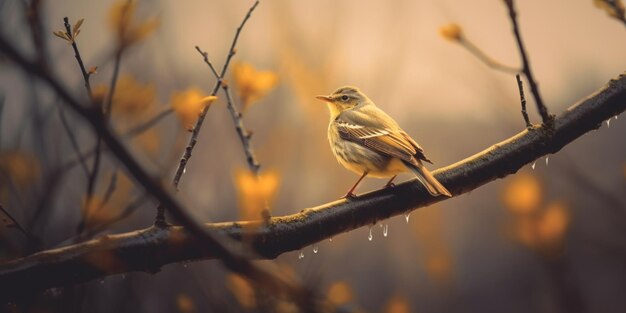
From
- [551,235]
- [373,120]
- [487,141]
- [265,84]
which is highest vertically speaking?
[265,84]

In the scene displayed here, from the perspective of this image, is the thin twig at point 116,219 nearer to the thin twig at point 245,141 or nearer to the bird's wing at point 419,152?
the thin twig at point 245,141

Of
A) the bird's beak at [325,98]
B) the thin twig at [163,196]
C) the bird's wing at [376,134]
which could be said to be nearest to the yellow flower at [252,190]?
the thin twig at [163,196]

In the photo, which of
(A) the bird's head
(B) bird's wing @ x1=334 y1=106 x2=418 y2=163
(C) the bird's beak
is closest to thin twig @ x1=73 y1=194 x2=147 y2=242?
(B) bird's wing @ x1=334 y1=106 x2=418 y2=163

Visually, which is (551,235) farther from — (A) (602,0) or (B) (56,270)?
(B) (56,270)

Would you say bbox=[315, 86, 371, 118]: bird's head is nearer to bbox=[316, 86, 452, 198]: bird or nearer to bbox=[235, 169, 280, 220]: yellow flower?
bbox=[316, 86, 452, 198]: bird

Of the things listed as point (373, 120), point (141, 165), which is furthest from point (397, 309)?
point (141, 165)

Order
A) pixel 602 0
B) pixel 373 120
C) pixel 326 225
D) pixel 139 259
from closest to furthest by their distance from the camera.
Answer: pixel 139 259 → pixel 602 0 → pixel 326 225 → pixel 373 120
